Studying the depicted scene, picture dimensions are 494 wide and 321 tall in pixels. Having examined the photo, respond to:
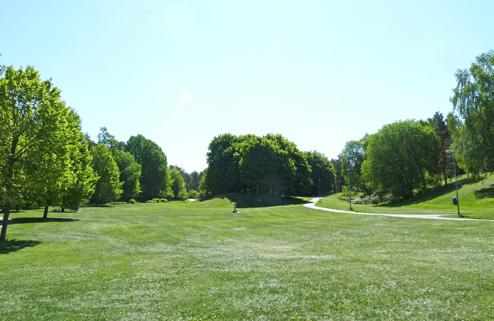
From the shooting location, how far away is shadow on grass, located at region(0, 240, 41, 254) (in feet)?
82.7

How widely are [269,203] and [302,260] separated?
260ft

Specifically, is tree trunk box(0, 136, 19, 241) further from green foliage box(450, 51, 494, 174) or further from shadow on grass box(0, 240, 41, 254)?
green foliage box(450, 51, 494, 174)

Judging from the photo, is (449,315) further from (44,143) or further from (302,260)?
(44,143)

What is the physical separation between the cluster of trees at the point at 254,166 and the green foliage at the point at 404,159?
26.7 meters

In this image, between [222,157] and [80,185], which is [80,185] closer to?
[80,185]

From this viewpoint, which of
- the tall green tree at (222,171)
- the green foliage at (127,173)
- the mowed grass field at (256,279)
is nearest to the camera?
the mowed grass field at (256,279)

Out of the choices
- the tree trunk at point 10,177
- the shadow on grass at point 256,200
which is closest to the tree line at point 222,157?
the tree trunk at point 10,177

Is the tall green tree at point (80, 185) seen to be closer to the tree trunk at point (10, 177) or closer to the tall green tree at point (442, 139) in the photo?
the tree trunk at point (10, 177)

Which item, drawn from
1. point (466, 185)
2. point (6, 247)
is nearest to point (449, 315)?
point (6, 247)

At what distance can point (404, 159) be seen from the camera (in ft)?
295

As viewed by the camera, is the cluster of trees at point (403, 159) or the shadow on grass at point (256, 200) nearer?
the cluster of trees at point (403, 159)

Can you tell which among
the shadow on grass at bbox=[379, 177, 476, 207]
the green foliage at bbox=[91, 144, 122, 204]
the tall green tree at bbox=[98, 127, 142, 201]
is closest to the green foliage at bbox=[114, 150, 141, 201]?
the tall green tree at bbox=[98, 127, 142, 201]

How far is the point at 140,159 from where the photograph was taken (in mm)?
137250

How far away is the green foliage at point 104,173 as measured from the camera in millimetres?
84562
